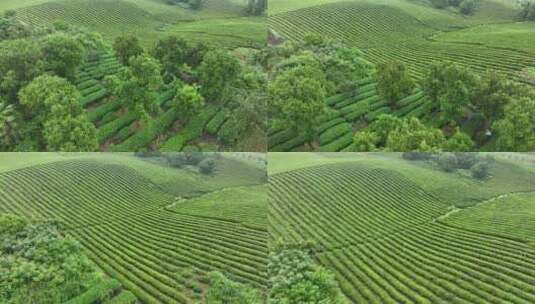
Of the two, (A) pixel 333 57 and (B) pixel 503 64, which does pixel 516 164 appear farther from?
(A) pixel 333 57

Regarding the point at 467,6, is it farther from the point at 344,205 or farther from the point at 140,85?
the point at 140,85

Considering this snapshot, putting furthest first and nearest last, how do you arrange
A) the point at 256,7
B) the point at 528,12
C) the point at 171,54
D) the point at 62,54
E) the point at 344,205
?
the point at 256,7 → the point at 528,12 → the point at 171,54 → the point at 62,54 → the point at 344,205

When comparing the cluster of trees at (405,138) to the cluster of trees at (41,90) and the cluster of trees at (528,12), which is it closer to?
the cluster of trees at (528,12)

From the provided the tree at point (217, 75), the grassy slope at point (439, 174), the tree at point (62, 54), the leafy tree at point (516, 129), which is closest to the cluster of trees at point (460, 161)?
the grassy slope at point (439, 174)

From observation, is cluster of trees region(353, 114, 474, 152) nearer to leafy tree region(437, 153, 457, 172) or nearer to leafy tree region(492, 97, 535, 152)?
leafy tree region(437, 153, 457, 172)

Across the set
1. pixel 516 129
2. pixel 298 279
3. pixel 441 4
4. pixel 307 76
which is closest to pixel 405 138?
pixel 516 129

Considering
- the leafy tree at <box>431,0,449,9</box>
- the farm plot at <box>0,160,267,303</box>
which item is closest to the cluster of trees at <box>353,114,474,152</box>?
the farm plot at <box>0,160,267,303</box>
